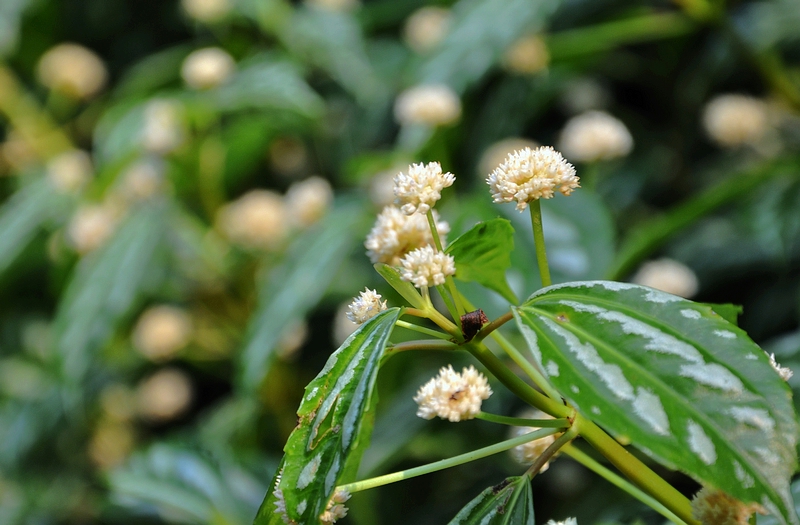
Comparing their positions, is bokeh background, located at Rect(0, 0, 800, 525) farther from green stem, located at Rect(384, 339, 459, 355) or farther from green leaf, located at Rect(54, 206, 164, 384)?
green stem, located at Rect(384, 339, 459, 355)

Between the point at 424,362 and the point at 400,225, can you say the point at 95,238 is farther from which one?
the point at 400,225

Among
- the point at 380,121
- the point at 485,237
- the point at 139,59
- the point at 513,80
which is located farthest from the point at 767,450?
the point at 139,59

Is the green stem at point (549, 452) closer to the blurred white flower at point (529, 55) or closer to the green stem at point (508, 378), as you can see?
the green stem at point (508, 378)

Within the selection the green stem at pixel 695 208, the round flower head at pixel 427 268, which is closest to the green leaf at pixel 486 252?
the round flower head at pixel 427 268

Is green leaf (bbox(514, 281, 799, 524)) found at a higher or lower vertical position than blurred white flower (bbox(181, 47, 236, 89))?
lower

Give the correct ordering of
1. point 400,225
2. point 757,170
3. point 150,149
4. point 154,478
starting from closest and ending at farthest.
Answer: point 400,225, point 757,170, point 154,478, point 150,149

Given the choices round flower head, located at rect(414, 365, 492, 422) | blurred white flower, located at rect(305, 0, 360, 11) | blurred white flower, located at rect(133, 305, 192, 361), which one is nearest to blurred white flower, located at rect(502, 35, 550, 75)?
blurred white flower, located at rect(305, 0, 360, 11)

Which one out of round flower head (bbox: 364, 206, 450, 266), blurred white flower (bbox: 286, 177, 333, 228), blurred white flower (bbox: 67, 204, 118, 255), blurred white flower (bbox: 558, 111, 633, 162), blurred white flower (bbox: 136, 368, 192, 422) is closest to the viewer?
round flower head (bbox: 364, 206, 450, 266)
